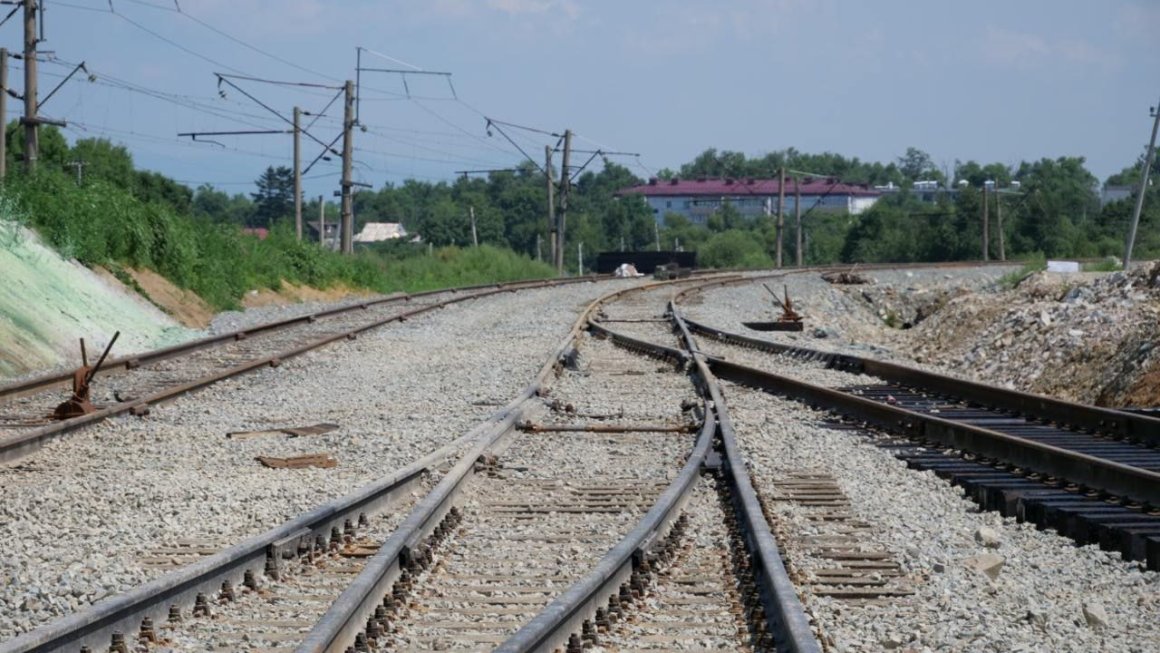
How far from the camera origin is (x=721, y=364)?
60.3 feet

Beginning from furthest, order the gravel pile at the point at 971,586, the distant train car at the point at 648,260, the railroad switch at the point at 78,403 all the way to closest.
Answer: the distant train car at the point at 648,260 < the railroad switch at the point at 78,403 < the gravel pile at the point at 971,586

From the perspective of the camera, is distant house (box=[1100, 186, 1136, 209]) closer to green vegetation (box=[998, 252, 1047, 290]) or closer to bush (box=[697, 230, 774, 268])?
bush (box=[697, 230, 774, 268])

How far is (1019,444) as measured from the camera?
35.2 ft

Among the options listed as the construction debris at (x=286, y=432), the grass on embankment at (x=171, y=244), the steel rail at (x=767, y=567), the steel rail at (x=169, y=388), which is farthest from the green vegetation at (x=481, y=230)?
the steel rail at (x=767, y=567)

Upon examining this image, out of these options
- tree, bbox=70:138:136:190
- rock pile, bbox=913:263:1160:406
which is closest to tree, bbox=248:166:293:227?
tree, bbox=70:138:136:190

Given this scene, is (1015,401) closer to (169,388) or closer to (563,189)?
(169,388)

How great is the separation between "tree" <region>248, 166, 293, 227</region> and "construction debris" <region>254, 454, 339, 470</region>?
12549 cm

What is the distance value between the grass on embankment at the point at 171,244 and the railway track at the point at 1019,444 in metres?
12.4

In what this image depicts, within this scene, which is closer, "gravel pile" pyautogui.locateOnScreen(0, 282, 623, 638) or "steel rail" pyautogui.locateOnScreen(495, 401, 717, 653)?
"steel rail" pyautogui.locateOnScreen(495, 401, 717, 653)

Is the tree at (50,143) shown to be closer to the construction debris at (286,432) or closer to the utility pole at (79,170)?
the utility pole at (79,170)

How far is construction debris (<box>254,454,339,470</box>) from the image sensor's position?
424 inches

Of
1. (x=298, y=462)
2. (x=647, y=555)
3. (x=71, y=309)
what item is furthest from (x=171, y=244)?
(x=647, y=555)

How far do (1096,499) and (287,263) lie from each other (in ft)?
103

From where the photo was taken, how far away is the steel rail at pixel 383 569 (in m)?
5.61
